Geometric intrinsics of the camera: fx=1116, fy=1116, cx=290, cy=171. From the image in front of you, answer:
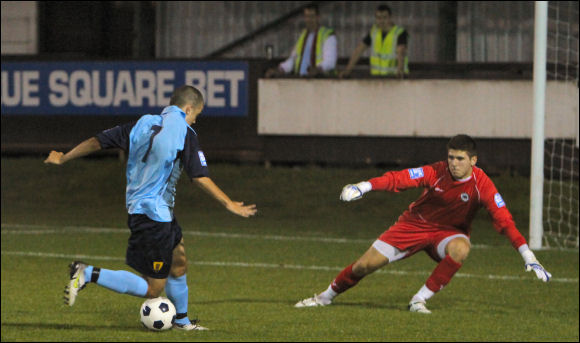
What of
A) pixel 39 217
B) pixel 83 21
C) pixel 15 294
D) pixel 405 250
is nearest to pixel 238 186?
pixel 405 250

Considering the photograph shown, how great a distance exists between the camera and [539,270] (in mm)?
2859

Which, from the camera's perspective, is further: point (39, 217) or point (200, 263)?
point (39, 217)

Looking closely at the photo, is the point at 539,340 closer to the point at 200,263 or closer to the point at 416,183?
the point at 200,263

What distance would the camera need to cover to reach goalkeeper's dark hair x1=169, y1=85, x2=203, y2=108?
9.02 feet

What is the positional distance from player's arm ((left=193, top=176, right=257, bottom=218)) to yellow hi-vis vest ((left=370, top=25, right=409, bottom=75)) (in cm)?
105

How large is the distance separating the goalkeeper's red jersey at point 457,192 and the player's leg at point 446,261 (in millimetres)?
68

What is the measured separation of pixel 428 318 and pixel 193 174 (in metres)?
38.1

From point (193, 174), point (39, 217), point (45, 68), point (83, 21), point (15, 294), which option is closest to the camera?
point (193, 174)

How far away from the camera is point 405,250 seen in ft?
13.9

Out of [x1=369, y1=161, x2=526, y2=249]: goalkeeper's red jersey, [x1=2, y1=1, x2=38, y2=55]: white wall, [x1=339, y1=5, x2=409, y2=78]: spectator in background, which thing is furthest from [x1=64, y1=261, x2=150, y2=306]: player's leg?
[x1=2, y1=1, x2=38, y2=55]: white wall

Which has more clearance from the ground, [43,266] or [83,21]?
[83,21]

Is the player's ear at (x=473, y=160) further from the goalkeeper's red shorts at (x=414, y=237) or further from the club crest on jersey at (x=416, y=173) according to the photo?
the goalkeeper's red shorts at (x=414, y=237)

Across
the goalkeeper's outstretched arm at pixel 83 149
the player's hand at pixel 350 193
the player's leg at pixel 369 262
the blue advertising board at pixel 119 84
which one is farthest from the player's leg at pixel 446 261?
the blue advertising board at pixel 119 84

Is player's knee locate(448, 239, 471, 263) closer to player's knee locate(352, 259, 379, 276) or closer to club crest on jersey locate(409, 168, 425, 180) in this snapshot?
player's knee locate(352, 259, 379, 276)
